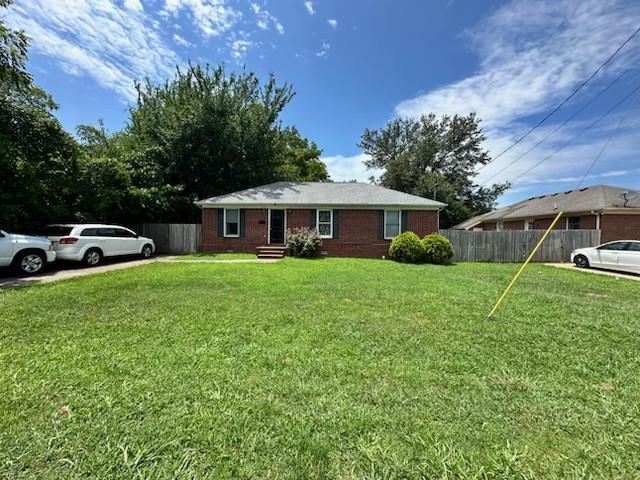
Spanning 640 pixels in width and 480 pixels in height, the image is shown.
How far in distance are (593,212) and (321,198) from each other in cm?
1507

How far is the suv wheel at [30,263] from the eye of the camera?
8758mm

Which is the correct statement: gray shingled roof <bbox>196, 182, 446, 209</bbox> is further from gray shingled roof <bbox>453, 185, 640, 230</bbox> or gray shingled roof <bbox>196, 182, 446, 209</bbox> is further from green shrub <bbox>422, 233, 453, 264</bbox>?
gray shingled roof <bbox>453, 185, 640, 230</bbox>

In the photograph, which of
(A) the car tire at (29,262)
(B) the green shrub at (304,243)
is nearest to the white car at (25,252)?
(A) the car tire at (29,262)

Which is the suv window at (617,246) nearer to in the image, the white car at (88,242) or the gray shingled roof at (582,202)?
the gray shingled roof at (582,202)

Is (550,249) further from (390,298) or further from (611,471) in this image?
(611,471)

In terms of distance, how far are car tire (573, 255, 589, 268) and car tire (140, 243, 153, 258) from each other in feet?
64.3

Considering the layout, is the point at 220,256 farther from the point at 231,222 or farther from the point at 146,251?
the point at 146,251

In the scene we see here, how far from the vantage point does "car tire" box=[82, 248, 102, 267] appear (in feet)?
34.9

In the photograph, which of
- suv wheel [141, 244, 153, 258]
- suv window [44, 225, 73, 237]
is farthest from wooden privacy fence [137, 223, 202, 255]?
suv window [44, 225, 73, 237]

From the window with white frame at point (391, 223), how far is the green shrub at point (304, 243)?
3498 mm

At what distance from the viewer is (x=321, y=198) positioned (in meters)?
15.4

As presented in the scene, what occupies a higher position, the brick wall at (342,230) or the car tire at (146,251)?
the brick wall at (342,230)

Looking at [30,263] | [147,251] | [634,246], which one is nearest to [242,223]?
[147,251]

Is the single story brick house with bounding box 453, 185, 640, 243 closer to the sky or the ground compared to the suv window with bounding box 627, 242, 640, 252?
closer to the sky
